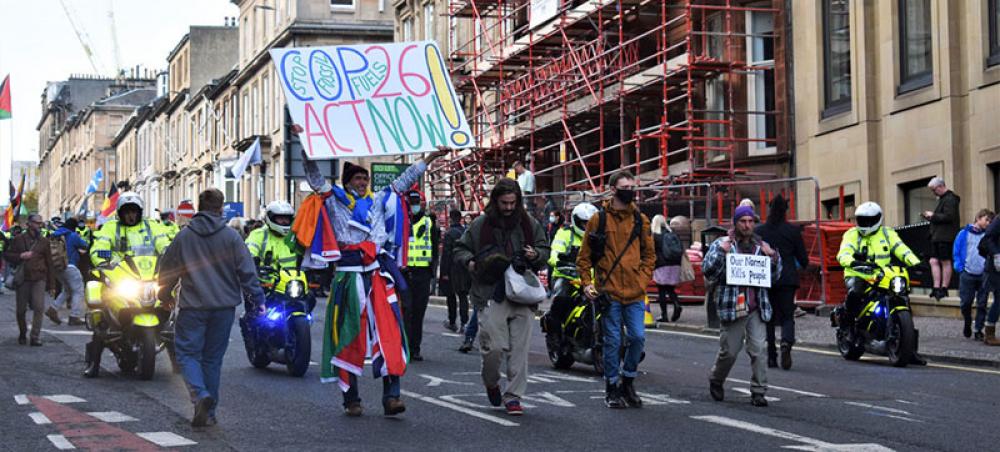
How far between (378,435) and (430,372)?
187 inches

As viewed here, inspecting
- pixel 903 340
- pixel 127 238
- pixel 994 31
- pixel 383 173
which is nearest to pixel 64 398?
pixel 127 238

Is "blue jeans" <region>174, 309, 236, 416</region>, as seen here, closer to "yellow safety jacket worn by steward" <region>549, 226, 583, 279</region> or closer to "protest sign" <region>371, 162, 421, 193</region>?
"yellow safety jacket worn by steward" <region>549, 226, 583, 279</region>

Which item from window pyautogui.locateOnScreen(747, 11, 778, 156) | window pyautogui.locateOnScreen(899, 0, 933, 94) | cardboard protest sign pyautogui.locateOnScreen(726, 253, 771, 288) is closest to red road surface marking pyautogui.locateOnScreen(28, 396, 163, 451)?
cardboard protest sign pyautogui.locateOnScreen(726, 253, 771, 288)

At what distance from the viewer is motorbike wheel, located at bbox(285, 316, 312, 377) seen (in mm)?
14180

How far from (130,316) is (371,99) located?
3.03 metres

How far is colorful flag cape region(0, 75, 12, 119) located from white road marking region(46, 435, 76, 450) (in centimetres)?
3750

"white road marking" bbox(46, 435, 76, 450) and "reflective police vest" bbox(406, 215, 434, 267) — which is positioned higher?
"reflective police vest" bbox(406, 215, 434, 267)

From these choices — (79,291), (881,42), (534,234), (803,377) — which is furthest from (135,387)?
(881,42)

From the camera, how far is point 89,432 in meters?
10.3

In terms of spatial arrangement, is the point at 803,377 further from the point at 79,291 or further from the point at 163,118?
the point at 163,118

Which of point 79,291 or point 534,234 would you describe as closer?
point 534,234

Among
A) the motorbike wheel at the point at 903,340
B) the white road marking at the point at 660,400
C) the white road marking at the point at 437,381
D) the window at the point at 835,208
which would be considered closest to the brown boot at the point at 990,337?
the motorbike wheel at the point at 903,340

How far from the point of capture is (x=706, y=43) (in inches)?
1228

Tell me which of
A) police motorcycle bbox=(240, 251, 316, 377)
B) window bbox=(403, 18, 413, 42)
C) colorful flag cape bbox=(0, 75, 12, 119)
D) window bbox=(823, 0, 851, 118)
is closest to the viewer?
police motorcycle bbox=(240, 251, 316, 377)
